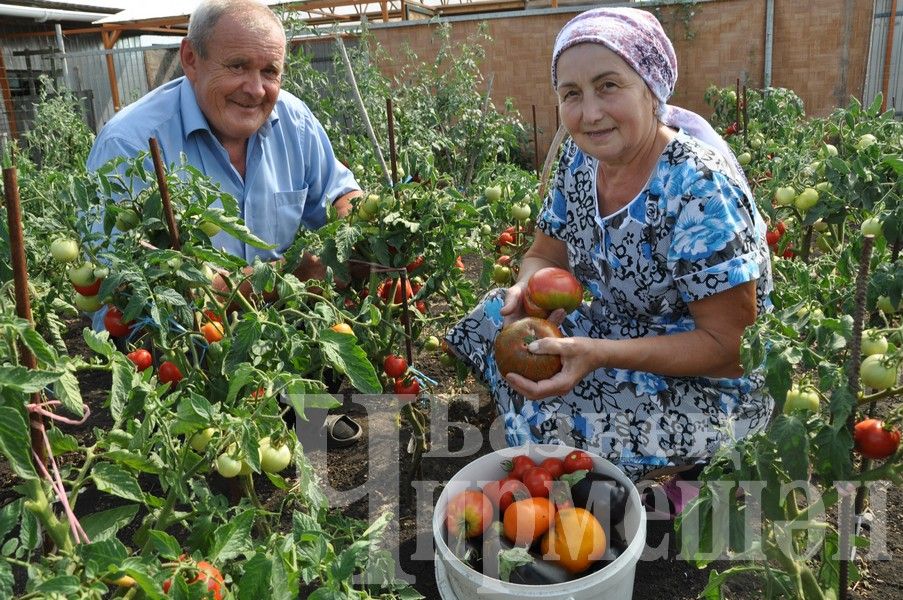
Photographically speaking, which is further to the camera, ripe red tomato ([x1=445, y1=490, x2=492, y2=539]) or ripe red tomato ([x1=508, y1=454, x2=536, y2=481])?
ripe red tomato ([x1=508, y1=454, x2=536, y2=481])

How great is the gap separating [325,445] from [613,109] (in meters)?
1.40

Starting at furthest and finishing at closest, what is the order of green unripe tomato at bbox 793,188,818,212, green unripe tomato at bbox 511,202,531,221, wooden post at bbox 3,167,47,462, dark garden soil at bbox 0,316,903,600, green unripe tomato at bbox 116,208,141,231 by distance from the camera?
1. green unripe tomato at bbox 511,202,531,221
2. green unripe tomato at bbox 793,188,818,212
3. dark garden soil at bbox 0,316,903,600
4. green unripe tomato at bbox 116,208,141,231
5. wooden post at bbox 3,167,47,462

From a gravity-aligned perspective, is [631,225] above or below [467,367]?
above

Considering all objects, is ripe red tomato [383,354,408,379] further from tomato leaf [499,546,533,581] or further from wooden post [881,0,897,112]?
wooden post [881,0,897,112]

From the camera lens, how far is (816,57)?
7227 mm

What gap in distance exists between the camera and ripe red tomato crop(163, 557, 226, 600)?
93 centimetres

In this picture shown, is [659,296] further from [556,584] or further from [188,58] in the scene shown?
[188,58]

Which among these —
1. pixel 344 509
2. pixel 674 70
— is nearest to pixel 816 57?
pixel 674 70

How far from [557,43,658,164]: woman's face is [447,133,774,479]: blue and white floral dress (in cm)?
10

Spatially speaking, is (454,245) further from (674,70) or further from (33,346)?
(33,346)

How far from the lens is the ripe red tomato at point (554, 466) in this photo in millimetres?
1542

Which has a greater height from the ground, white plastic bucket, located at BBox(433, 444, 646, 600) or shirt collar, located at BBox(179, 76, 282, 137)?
shirt collar, located at BBox(179, 76, 282, 137)

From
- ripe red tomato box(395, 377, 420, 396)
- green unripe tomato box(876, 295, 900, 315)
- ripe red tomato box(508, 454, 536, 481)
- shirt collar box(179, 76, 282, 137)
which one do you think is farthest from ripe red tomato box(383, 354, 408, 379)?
green unripe tomato box(876, 295, 900, 315)

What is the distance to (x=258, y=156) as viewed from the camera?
2324mm
